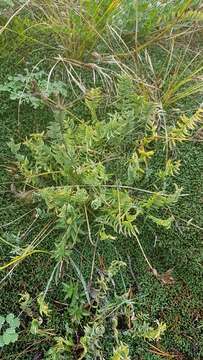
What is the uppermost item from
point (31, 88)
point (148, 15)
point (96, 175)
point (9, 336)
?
point (148, 15)

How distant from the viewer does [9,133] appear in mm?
1808

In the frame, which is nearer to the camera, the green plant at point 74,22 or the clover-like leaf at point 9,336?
the clover-like leaf at point 9,336

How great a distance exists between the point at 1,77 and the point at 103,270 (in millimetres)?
825

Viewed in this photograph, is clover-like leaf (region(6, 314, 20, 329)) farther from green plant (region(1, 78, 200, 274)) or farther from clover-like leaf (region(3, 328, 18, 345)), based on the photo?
green plant (region(1, 78, 200, 274))

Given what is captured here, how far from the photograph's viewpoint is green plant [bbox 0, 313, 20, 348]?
4.67ft

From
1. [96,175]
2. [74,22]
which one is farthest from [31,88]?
[96,175]

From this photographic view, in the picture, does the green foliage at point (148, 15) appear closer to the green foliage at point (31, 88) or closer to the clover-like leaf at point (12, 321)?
the green foliage at point (31, 88)

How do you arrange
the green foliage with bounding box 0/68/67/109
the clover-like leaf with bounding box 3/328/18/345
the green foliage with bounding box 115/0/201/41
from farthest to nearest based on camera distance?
the green foliage with bounding box 115/0/201/41, the green foliage with bounding box 0/68/67/109, the clover-like leaf with bounding box 3/328/18/345

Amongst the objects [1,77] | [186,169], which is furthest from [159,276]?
[1,77]

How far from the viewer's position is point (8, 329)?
1443 millimetres

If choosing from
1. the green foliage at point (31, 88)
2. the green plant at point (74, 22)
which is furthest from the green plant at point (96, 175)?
the green plant at point (74, 22)

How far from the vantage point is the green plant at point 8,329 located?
1.42 m

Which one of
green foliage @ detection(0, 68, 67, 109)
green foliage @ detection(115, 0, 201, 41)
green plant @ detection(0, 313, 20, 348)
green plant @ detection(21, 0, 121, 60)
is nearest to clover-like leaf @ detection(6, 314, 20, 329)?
green plant @ detection(0, 313, 20, 348)

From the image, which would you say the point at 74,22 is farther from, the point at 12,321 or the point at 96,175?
the point at 12,321
